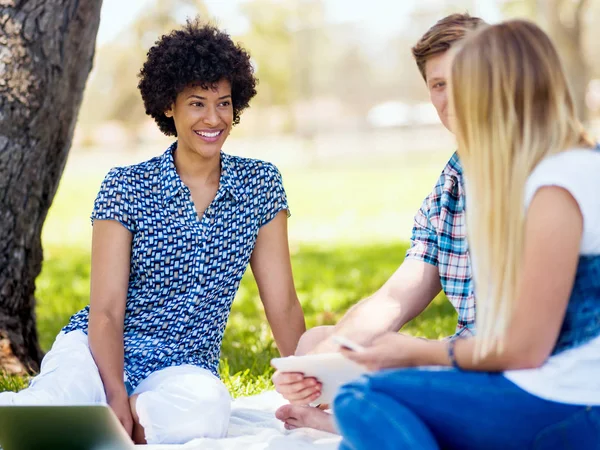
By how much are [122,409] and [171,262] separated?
1.81ft

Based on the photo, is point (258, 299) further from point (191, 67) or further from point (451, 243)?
point (451, 243)

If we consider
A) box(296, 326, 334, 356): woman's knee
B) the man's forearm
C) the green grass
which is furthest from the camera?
the green grass

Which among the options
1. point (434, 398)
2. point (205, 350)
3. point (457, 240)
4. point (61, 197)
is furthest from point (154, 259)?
point (61, 197)

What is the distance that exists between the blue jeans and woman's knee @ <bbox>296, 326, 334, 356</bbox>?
1009 mm

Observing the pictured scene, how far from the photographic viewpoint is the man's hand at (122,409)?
10.5ft

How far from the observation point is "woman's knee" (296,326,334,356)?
3.28 meters

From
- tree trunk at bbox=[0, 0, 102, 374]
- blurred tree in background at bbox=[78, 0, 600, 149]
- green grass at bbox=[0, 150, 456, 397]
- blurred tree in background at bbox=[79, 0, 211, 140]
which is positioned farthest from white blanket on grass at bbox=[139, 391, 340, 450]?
blurred tree in background at bbox=[79, 0, 211, 140]

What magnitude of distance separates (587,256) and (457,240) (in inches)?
37.5

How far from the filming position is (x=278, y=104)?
36469 millimetres

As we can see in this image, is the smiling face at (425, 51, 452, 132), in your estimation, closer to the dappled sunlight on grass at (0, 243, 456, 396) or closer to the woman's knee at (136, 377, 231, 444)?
the woman's knee at (136, 377, 231, 444)

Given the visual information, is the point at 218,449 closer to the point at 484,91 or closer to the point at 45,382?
the point at 45,382

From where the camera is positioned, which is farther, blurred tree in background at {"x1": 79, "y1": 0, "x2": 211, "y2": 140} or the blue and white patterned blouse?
blurred tree in background at {"x1": 79, "y1": 0, "x2": 211, "y2": 140}

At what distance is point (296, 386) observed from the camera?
2.77m

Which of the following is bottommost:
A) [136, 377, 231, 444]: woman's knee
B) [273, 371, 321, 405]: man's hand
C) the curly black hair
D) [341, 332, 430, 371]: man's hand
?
[136, 377, 231, 444]: woman's knee
